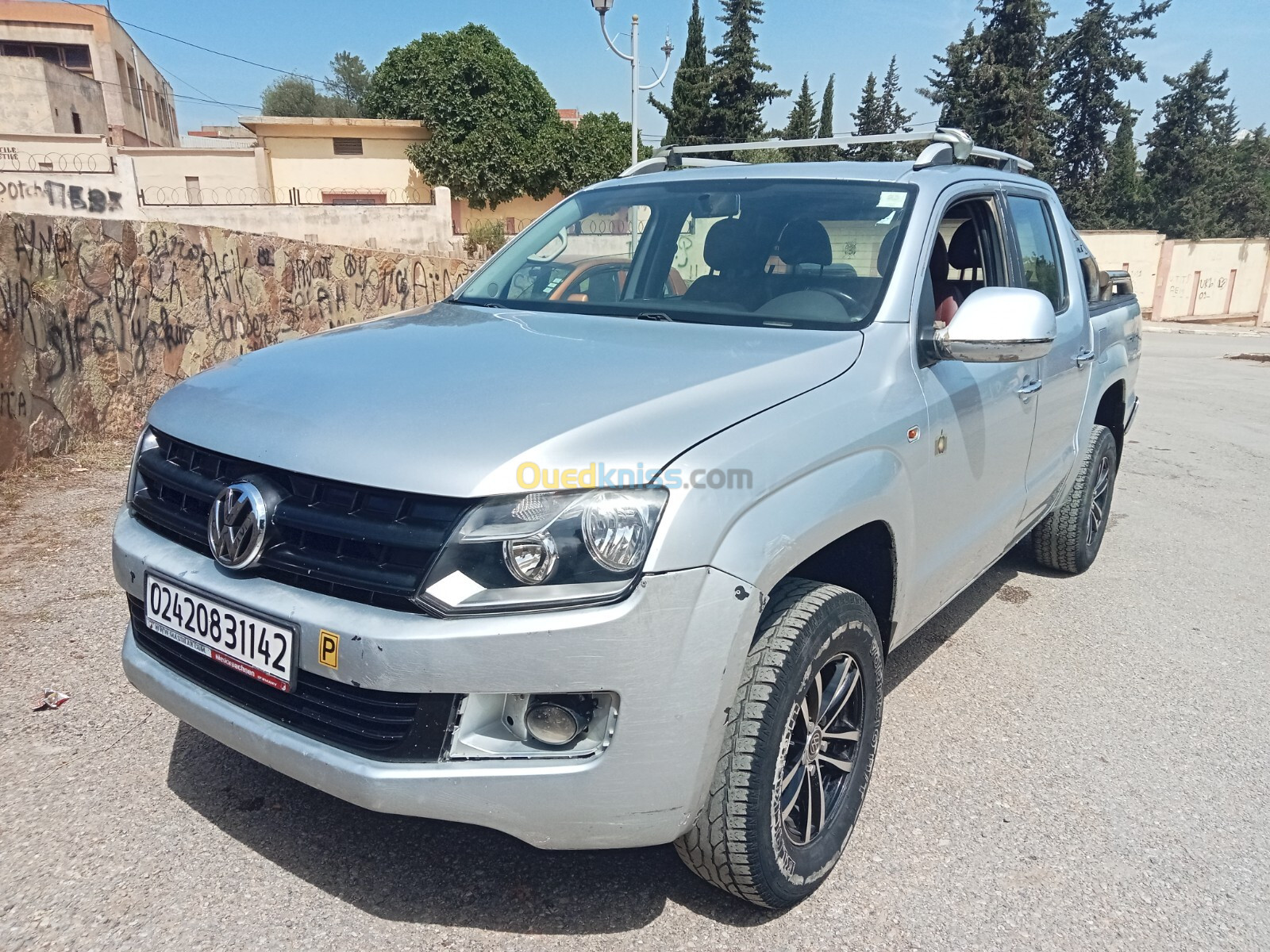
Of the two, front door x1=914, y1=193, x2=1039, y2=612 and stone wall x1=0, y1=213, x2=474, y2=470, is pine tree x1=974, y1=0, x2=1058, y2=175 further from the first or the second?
front door x1=914, y1=193, x2=1039, y2=612

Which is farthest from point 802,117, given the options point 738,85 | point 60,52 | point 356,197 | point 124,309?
point 124,309

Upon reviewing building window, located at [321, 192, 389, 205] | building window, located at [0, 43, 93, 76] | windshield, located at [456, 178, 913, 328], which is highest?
building window, located at [0, 43, 93, 76]

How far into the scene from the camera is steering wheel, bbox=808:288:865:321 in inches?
98.5

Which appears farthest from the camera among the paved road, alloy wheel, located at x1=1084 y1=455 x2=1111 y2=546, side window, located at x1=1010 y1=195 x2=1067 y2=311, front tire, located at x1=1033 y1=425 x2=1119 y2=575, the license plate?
alloy wheel, located at x1=1084 y1=455 x2=1111 y2=546

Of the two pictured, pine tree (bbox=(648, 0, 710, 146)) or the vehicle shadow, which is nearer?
the vehicle shadow

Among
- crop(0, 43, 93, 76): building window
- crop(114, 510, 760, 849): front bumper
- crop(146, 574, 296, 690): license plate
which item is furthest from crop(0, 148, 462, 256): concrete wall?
crop(0, 43, 93, 76): building window

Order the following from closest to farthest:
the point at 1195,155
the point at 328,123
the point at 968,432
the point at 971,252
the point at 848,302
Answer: the point at 848,302
the point at 968,432
the point at 971,252
the point at 328,123
the point at 1195,155

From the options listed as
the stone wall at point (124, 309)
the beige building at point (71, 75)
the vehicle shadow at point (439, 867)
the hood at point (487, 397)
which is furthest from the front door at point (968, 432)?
the beige building at point (71, 75)

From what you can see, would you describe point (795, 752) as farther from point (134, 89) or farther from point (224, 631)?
point (134, 89)

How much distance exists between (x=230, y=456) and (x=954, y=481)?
77.2 inches

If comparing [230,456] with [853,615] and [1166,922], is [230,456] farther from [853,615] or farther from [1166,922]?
[1166,922]

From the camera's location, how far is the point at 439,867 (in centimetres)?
226

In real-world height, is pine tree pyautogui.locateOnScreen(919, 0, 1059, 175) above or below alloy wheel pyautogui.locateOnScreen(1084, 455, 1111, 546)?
above

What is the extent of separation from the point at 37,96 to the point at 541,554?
38.4 m
